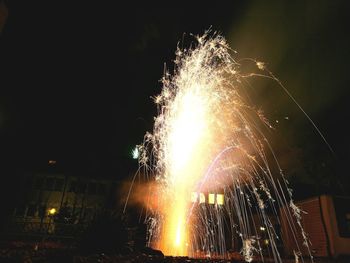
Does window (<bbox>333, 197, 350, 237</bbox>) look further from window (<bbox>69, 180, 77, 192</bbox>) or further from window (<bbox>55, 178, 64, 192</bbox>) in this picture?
window (<bbox>55, 178, 64, 192</bbox>)

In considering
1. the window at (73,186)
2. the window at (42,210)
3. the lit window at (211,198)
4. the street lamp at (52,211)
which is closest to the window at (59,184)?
the window at (73,186)

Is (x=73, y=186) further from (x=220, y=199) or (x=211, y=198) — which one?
(x=220, y=199)

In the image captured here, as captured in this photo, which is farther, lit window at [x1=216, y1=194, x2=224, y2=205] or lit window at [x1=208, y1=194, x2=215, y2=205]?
lit window at [x1=216, y1=194, x2=224, y2=205]

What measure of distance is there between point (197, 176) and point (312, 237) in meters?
10.5

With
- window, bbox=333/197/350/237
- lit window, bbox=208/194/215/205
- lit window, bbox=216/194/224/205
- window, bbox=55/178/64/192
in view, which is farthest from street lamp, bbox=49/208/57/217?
window, bbox=333/197/350/237

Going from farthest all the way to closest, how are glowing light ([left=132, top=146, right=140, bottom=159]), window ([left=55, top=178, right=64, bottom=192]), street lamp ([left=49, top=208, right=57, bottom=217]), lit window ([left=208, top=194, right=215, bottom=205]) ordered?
glowing light ([left=132, top=146, right=140, bottom=159]) < window ([left=55, top=178, right=64, bottom=192]) < lit window ([left=208, top=194, right=215, bottom=205]) < street lamp ([left=49, top=208, right=57, bottom=217])

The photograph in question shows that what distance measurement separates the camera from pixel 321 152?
23.2 m

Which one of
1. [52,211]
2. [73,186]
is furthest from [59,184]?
[52,211]

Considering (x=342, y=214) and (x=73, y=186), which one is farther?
(x=73, y=186)

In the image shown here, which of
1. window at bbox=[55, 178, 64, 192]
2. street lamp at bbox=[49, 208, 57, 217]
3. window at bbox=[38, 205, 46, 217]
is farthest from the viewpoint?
window at bbox=[55, 178, 64, 192]

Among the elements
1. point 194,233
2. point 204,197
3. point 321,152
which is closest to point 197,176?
point 194,233

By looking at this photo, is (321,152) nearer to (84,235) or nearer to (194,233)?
(194,233)

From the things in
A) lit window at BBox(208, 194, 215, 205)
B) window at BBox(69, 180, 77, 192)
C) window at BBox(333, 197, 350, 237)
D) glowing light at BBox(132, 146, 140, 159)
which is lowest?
window at BBox(333, 197, 350, 237)

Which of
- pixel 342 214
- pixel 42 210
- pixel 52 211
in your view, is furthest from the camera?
pixel 52 211
